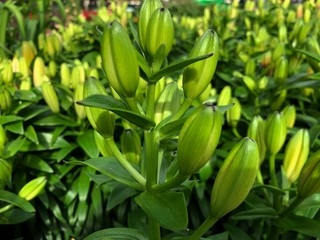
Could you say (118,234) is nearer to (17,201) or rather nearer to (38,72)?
(17,201)

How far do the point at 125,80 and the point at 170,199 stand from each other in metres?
0.16

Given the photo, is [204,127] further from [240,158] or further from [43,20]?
[43,20]

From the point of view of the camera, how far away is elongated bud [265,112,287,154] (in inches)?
30.4

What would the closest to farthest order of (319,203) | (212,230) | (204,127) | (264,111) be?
(204,127)
(319,203)
(212,230)
(264,111)

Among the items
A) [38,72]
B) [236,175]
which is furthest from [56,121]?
[236,175]

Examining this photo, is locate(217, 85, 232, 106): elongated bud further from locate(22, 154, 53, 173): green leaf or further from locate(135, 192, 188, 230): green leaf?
locate(135, 192, 188, 230): green leaf

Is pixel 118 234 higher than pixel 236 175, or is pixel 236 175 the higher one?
pixel 236 175

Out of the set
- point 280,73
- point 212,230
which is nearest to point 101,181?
point 212,230

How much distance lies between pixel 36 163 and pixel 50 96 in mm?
185

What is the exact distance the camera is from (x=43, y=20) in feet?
6.82

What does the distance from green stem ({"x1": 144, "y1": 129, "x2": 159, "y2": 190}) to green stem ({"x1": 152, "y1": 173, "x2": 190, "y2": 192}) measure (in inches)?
0.5

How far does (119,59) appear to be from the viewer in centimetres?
52

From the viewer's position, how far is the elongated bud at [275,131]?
2.54 feet

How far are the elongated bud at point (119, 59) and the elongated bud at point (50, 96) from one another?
2.16 ft
